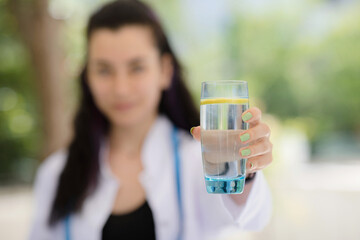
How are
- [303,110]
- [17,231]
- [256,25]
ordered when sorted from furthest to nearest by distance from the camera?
[303,110], [256,25], [17,231]

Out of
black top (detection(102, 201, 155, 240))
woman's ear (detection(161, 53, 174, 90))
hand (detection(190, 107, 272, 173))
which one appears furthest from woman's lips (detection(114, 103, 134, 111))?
hand (detection(190, 107, 272, 173))

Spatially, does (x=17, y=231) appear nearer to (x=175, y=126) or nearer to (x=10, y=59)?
(x=175, y=126)

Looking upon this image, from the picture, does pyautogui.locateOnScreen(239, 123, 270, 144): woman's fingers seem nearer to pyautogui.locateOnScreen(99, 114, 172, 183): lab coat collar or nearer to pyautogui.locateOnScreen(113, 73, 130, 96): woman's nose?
pyautogui.locateOnScreen(113, 73, 130, 96): woman's nose

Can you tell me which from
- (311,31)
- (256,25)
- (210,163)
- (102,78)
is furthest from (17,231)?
(311,31)

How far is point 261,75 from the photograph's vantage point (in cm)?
2522

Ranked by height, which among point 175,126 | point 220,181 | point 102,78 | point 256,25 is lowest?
point 220,181

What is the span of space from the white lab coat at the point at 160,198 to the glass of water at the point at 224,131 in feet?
1.46

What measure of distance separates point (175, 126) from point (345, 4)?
82.1ft

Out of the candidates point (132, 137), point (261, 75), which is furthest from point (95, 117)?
point (261, 75)

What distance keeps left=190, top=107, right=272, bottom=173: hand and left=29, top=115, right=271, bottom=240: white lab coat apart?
43 cm

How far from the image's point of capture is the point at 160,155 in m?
1.83

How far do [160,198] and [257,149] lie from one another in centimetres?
72

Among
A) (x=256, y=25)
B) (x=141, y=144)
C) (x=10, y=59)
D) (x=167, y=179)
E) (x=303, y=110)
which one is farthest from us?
(x=303, y=110)

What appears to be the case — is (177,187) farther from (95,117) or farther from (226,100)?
(226,100)
